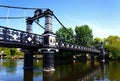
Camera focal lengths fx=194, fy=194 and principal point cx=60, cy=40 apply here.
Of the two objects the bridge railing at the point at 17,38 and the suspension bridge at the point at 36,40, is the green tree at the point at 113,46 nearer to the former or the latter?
the suspension bridge at the point at 36,40

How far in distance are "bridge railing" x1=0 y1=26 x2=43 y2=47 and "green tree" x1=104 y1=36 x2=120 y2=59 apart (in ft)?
148

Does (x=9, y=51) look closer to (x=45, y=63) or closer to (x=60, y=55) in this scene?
(x=60, y=55)

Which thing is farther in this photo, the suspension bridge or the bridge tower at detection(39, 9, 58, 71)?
the bridge tower at detection(39, 9, 58, 71)

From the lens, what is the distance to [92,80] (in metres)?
17.4

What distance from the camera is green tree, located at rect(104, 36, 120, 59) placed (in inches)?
2527

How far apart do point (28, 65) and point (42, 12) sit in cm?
738

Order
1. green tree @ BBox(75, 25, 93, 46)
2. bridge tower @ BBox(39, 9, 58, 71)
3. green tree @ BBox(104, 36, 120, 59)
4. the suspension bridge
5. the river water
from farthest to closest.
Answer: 1. green tree @ BBox(75, 25, 93, 46)
2. green tree @ BBox(104, 36, 120, 59)
3. bridge tower @ BBox(39, 9, 58, 71)
4. the suspension bridge
5. the river water

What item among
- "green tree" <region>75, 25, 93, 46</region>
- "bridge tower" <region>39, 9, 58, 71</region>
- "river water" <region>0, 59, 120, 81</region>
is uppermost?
"green tree" <region>75, 25, 93, 46</region>

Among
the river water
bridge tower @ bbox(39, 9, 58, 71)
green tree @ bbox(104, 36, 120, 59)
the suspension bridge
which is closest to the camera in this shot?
the river water

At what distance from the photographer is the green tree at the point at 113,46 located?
64188mm

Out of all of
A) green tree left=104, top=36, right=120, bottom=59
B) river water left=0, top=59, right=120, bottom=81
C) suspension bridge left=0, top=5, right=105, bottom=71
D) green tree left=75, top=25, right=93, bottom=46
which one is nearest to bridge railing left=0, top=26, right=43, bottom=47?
suspension bridge left=0, top=5, right=105, bottom=71

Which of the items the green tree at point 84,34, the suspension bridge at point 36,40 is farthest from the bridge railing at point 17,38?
the green tree at point 84,34

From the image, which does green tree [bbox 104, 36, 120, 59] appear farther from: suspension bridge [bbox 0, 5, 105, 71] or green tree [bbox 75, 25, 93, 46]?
suspension bridge [bbox 0, 5, 105, 71]

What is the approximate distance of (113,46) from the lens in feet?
217
